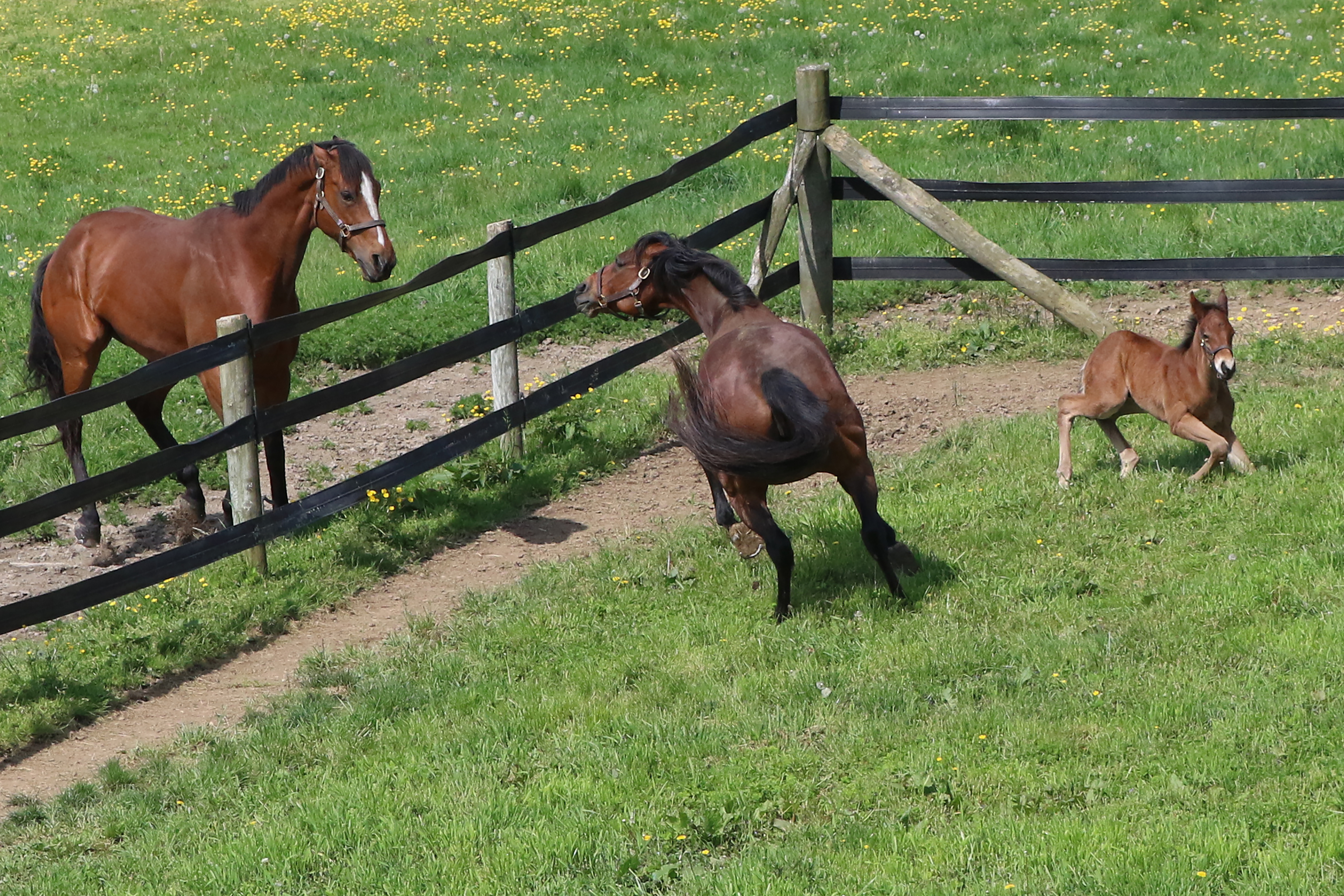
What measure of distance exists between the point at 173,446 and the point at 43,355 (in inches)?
56.2

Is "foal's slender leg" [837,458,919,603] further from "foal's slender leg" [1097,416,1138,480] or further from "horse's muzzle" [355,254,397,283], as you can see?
"horse's muzzle" [355,254,397,283]

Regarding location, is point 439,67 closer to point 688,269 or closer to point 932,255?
point 932,255

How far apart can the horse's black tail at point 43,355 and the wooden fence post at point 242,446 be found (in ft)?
6.59

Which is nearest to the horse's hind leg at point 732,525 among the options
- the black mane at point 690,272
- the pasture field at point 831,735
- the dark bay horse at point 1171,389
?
the pasture field at point 831,735

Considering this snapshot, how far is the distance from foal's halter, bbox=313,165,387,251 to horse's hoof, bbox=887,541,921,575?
3.47 metres

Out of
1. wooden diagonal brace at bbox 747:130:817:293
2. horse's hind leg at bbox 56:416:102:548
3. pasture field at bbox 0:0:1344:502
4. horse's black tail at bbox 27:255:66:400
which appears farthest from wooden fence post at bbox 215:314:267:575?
wooden diagonal brace at bbox 747:130:817:293

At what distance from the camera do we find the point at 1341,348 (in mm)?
9391

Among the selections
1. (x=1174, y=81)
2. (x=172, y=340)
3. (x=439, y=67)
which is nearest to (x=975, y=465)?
(x=172, y=340)

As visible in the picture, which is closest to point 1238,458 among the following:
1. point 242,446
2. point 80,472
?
point 242,446

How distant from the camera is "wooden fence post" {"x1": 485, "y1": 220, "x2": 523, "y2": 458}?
28.6 ft

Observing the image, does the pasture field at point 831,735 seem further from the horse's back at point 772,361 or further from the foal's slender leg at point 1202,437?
the horse's back at point 772,361

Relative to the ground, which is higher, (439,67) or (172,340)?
(439,67)

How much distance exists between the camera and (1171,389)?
7.27 metres

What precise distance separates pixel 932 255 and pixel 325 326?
5.07 meters
